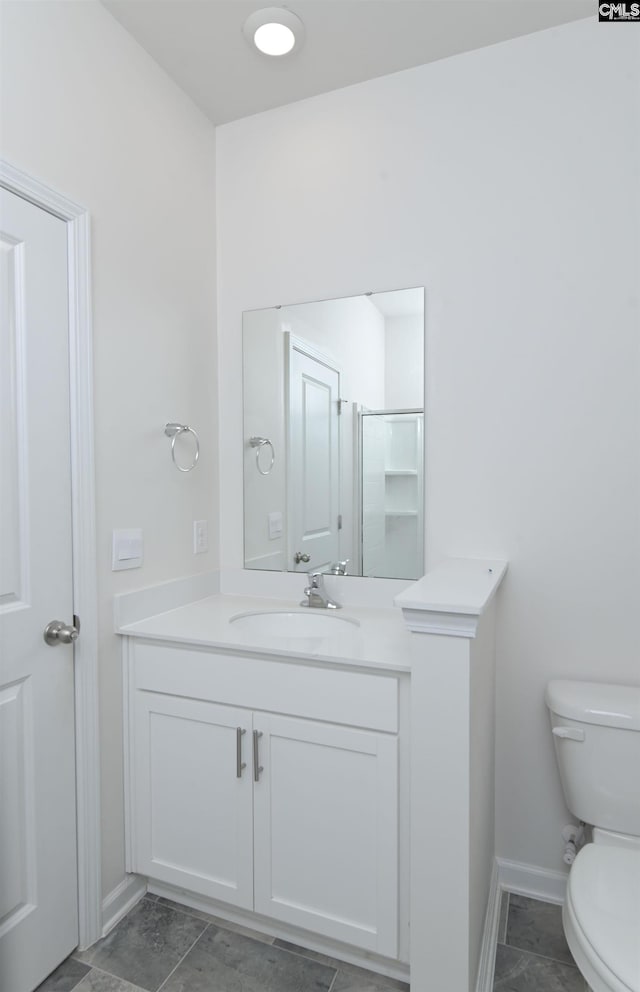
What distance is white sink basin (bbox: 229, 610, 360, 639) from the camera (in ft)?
6.01

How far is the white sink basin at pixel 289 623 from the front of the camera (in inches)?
72.2

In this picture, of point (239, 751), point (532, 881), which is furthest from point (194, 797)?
point (532, 881)

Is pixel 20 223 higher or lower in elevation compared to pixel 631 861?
higher

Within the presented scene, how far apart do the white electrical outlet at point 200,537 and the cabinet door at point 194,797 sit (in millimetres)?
566

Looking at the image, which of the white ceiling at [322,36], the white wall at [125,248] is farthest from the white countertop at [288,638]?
the white ceiling at [322,36]

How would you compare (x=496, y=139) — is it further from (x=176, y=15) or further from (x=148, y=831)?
(x=148, y=831)

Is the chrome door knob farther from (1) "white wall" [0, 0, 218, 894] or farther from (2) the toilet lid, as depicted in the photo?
(2) the toilet lid

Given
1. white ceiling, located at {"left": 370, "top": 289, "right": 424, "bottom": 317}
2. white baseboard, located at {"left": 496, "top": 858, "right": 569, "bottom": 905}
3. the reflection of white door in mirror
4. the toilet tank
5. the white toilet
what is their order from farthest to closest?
the reflection of white door in mirror < white ceiling, located at {"left": 370, "top": 289, "right": 424, "bottom": 317} < white baseboard, located at {"left": 496, "top": 858, "right": 569, "bottom": 905} < the toilet tank < the white toilet

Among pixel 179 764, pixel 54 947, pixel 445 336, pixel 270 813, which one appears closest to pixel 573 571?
pixel 445 336

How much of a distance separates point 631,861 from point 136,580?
147 cm

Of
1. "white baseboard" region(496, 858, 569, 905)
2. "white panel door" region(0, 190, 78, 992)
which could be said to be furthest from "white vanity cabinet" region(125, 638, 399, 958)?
"white baseboard" region(496, 858, 569, 905)

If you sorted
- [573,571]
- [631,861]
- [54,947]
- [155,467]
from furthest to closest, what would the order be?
[155,467] → [573,571] → [54,947] → [631,861]

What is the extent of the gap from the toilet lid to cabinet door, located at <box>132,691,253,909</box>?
816 mm

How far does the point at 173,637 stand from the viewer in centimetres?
155
